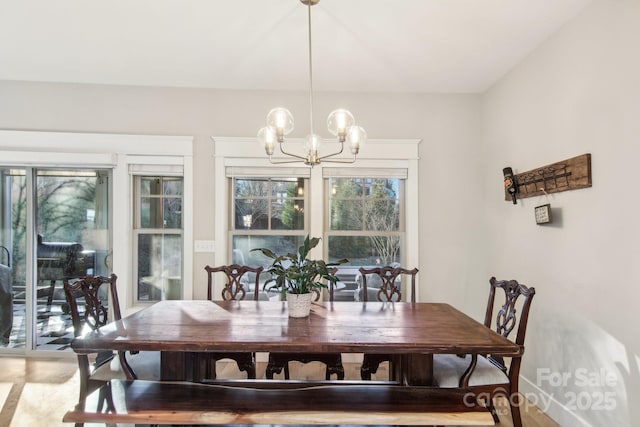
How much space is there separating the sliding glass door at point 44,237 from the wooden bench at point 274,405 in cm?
207

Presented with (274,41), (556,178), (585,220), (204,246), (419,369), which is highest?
(274,41)

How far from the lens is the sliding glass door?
3469 mm

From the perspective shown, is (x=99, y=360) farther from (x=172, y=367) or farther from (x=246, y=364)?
(x=246, y=364)

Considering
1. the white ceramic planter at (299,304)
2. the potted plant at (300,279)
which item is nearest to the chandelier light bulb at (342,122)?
the potted plant at (300,279)

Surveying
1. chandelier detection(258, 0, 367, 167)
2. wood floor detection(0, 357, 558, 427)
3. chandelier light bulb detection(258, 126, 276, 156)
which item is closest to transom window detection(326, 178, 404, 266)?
wood floor detection(0, 357, 558, 427)

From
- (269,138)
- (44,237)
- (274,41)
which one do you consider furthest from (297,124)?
(44,237)

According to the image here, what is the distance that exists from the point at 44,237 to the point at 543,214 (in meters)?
4.51

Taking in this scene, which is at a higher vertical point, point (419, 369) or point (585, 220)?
point (585, 220)

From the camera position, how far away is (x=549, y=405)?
8.20 feet

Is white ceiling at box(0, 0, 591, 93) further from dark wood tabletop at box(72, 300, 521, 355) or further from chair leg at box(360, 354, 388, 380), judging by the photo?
chair leg at box(360, 354, 388, 380)

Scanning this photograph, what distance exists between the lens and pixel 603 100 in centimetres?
206

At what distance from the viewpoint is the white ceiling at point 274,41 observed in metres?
2.24

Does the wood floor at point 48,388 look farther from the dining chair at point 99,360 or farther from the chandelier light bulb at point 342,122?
the chandelier light bulb at point 342,122

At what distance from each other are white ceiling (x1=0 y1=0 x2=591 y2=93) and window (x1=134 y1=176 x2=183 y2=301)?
1001 millimetres
